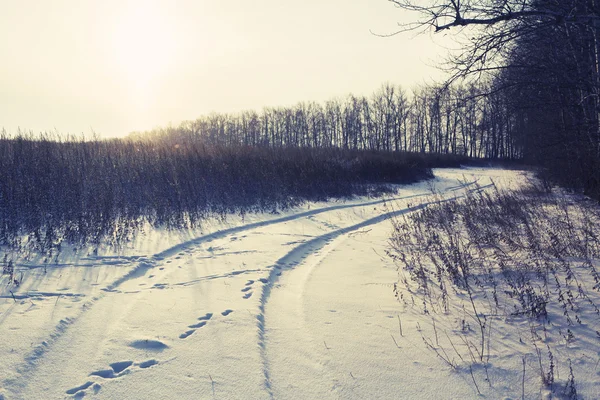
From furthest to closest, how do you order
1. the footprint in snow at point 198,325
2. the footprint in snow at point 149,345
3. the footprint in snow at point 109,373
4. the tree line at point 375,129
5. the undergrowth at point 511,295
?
the tree line at point 375,129 < the footprint in snow at point 198,325 < the footprint in snow at point 149,345 < the undergrowth at point 511,295 < the footprint in snow at point 109,373

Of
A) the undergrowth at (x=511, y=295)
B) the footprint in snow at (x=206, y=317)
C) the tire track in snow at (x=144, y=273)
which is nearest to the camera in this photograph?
the tire track in snow at (x=144, y=273)

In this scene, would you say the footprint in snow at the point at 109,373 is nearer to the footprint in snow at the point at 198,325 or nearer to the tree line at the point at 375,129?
the footprint in snow at the point at 198,325

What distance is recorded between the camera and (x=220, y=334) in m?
3.40

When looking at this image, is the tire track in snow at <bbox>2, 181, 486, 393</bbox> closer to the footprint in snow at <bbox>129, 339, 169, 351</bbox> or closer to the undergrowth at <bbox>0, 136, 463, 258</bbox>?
the footprint in snow at <bbox>129, 339, 169, 351</bbox>

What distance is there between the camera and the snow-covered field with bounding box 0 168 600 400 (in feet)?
8.48

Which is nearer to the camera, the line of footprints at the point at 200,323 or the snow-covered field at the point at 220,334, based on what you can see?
the snow-covered field at the point at 220,334

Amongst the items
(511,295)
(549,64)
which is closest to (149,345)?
(511,295)

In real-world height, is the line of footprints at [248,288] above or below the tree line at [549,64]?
below

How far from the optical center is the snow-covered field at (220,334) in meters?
2.58

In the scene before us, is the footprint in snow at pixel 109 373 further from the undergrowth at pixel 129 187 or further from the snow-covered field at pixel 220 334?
the undergrowth at pixel 129 187

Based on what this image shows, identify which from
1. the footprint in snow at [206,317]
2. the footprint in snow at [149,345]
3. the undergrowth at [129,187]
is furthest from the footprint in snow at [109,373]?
the undergrowth at [129,187]

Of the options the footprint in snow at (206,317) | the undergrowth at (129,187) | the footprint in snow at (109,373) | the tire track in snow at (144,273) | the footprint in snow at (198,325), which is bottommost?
the footprint in snow at (109,373)

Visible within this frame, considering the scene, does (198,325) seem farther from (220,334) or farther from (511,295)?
(511,295)

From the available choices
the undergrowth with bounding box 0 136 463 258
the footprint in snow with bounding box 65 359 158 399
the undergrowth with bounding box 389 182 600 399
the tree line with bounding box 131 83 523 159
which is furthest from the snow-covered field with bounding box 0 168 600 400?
the tree line with bounding box 131 83 523 159
